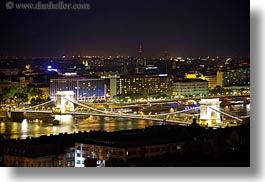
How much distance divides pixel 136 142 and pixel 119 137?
0.67 ft

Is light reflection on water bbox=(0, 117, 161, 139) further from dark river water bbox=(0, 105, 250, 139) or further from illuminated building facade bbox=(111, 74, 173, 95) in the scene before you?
illuminated building facade bbox=(111, 74, 173, 95)

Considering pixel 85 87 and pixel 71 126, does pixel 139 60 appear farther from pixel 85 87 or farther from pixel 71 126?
pixel 71 126

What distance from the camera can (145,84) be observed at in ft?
20.5

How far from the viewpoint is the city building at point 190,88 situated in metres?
5.99

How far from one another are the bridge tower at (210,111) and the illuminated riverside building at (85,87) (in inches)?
37.0

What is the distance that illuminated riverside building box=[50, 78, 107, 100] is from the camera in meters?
5.99

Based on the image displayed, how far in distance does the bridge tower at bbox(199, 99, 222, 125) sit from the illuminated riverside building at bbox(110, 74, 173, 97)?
382 millimetres

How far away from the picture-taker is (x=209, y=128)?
5.71 meters

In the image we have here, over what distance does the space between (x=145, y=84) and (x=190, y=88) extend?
A: 447 millimetres

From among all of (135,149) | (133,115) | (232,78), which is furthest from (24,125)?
(232,78)

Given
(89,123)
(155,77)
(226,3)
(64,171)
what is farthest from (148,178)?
(89,123)

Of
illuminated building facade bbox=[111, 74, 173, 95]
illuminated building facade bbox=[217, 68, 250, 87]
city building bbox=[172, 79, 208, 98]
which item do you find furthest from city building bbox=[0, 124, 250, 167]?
illuminated building facade bbox=[111, 74, 173, 95]

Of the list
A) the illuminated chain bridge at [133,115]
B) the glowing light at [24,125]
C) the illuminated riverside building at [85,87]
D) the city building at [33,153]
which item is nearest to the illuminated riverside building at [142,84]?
the illuminated riverside building at [85,87]

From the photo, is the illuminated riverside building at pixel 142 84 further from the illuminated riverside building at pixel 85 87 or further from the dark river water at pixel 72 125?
the dark river water at pixel 72 125
